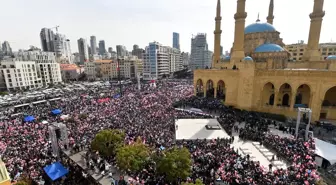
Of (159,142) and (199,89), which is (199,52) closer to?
(199,89)

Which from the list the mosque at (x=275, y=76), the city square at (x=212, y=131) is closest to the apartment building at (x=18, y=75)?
the city square at (x=212, y=131)

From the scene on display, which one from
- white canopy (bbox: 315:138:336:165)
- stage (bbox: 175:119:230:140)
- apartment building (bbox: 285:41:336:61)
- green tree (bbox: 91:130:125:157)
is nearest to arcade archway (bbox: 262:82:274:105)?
stage (bbox: 175:119:230:140)

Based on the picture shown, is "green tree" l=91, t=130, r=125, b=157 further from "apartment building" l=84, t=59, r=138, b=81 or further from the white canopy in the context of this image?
"apartment building" l=84, t=59, r=138, b=81

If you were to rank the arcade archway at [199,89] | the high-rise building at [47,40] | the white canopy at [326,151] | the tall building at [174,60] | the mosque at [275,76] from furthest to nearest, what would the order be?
the high-rise building at [47,40]
the tall building at [174,60]
the arcade archway at [199,89]
the mosque at [275,76]
the white canopy at [326,151]

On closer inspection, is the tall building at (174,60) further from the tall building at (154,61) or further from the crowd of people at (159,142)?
the crowd of people at (159,142)

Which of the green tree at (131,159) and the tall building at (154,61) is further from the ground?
the tall building at (154,61)

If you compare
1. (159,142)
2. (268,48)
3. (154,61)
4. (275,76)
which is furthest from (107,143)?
(154,61)

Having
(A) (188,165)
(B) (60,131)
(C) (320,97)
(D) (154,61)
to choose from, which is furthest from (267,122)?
(D) (154,61)
